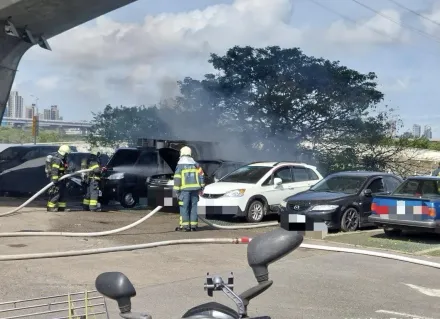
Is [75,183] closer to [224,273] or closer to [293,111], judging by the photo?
[293,111]

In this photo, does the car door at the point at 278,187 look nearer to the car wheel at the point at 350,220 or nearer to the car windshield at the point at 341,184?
the car windshield at the point at 341,184

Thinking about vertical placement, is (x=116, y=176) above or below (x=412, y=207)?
above

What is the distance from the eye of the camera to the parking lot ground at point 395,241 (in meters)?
11.8

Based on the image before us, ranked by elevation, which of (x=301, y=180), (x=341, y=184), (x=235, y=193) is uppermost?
(x=301, y=180)

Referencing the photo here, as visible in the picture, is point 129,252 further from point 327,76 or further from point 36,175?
point 327,76

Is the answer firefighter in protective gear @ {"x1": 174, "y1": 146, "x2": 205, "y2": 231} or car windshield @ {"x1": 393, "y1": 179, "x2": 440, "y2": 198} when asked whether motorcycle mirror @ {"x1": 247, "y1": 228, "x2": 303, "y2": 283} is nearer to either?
firefighter in protective gear @ {"x1": 174, "y1": 146, "x2": 205, "y2": 231}

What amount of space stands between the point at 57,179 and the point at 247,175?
15.2 feet

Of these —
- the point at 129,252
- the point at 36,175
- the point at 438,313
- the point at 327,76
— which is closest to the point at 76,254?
the point at 129,252

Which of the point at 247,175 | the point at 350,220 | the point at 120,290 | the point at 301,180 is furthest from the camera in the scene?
the point at 301,180

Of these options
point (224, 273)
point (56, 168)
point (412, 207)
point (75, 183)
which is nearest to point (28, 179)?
point (75, 183)

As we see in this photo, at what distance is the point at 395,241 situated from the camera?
12672 mm

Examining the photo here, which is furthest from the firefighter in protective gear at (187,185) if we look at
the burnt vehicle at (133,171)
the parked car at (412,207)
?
the burnt vehicle at (133,171)

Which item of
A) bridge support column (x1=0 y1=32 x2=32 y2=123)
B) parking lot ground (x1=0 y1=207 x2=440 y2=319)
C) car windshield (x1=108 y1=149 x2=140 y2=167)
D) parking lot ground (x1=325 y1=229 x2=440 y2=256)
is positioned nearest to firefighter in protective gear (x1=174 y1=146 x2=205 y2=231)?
parking lot ground (x1=0 y1=207 x2=440 y2=319)

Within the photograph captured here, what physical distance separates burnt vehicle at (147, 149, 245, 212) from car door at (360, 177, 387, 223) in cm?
405
